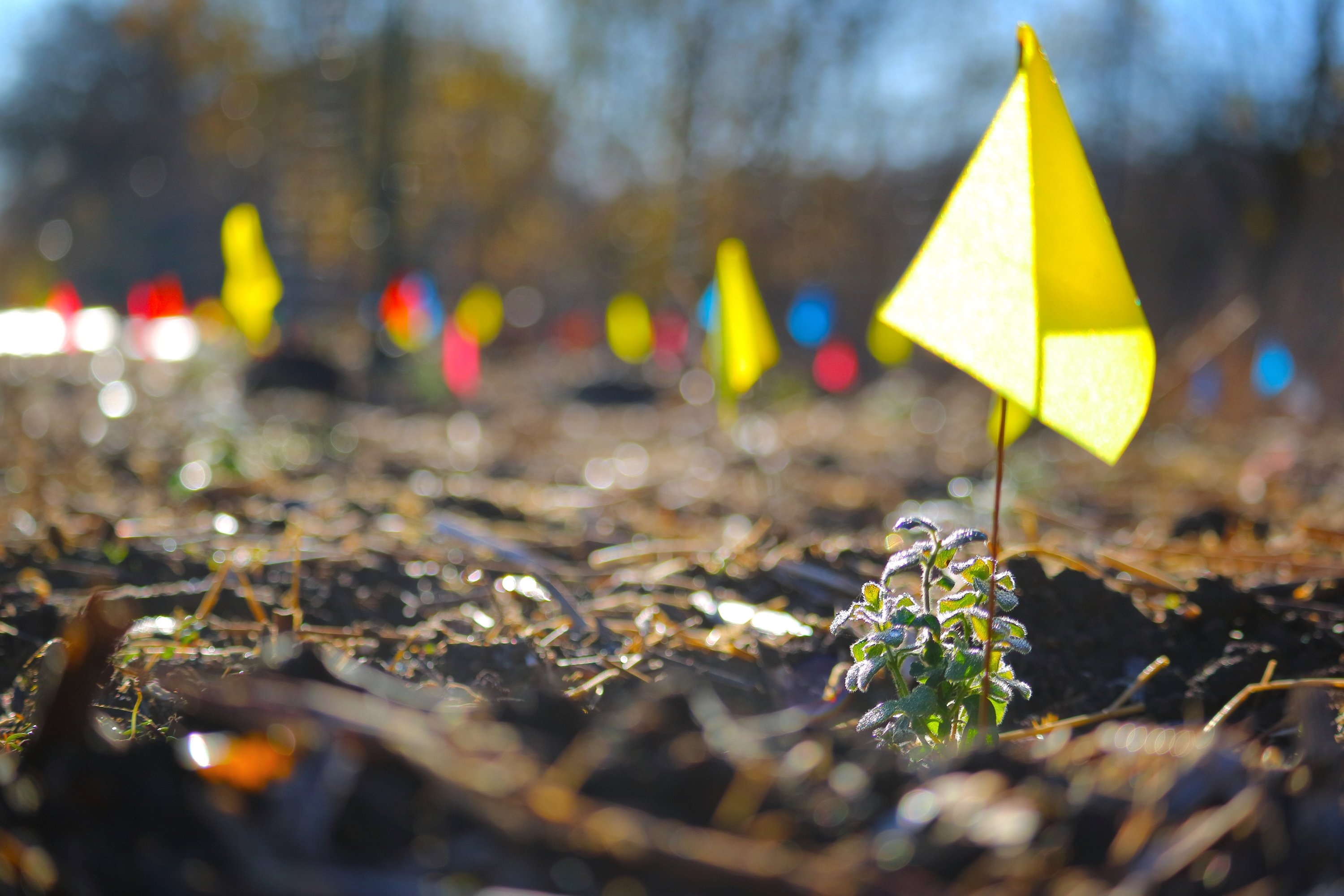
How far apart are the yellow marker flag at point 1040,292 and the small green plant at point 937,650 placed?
0.87ft

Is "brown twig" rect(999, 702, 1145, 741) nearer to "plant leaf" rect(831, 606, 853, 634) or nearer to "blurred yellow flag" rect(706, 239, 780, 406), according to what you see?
"plant leaf" rect(831, 606, 853, 634)

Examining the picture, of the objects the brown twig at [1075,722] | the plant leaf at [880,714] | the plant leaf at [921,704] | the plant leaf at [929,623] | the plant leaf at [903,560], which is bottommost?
the brown twig at [1075,722]

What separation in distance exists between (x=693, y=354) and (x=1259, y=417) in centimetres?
597

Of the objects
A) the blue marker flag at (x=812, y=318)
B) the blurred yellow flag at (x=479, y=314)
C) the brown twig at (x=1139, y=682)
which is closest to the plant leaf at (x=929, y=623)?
the brown twig at (x=1139, y=682)

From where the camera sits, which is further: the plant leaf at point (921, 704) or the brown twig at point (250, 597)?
the brown twig at point (250, 597)

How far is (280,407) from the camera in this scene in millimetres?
8172

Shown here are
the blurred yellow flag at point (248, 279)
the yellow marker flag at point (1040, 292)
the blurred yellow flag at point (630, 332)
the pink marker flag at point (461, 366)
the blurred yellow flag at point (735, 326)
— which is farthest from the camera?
the blurred yellow flag at point (630, 332)

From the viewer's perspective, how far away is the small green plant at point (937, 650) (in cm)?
151

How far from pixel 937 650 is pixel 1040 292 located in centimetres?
55

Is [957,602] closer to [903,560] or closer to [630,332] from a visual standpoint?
[903,560]

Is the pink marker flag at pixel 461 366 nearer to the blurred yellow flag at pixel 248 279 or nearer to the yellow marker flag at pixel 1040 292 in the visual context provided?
the blurred yellow flag at pixel 248 279

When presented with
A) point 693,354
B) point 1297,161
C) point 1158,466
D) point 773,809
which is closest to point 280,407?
point 693,354

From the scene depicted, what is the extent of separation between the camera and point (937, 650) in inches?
59.8

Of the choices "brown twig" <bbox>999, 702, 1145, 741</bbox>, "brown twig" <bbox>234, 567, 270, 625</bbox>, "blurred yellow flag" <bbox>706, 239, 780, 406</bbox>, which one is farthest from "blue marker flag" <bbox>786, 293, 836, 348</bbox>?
"brown twig" <bbox>999, 702, 1145, 741</bbox>
